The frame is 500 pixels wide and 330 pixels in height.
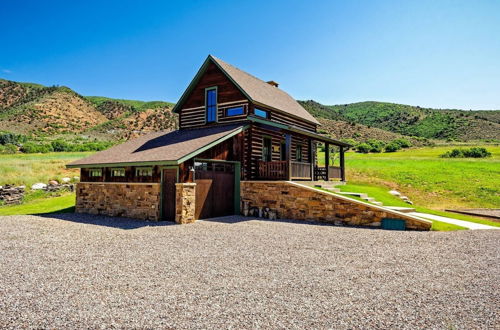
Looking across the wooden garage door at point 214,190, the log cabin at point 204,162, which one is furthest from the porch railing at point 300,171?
the wooden garage door at point 214,190

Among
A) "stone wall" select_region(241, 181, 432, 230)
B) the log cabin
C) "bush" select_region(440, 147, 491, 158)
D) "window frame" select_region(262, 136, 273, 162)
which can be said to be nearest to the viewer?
"stone wall" select_region(241, 181, 432, 230)

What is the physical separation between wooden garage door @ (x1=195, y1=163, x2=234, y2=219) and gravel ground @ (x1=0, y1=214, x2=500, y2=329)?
3.72 m

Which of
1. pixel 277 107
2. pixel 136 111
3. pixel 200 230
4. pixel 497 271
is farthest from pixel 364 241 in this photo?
pixel 136 111

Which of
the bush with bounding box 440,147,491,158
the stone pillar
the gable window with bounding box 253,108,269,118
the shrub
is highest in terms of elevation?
the gable window with bounding box 253,108,269,118

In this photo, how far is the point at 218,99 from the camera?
1839 centimetres

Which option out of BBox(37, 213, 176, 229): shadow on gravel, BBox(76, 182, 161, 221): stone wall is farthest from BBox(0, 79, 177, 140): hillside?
BBox(37, 213, 176, 229): shadow on gravel

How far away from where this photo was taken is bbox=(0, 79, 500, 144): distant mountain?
6981cm

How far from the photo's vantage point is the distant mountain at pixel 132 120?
229ft

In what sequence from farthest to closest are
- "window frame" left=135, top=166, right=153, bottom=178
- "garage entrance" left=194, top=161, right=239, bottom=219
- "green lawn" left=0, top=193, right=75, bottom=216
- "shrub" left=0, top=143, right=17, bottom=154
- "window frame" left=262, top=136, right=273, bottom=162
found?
"shrub" left=0, top=143, right=17, bottom=154 < "window frame" left=262, top=136, right=273, bottom=162 < "green lawn" left=0, top=193, right=75, bottom=216 < "garage entrance" left=194, top=161, right=239, bottom=219 < "window frame" left=135, top=166, right=153, bottom=178

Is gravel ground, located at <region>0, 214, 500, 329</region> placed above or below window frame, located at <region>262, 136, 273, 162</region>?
below

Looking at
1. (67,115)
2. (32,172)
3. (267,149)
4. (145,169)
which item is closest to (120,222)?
(145,169)

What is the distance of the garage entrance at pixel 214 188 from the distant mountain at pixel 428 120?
231 ft

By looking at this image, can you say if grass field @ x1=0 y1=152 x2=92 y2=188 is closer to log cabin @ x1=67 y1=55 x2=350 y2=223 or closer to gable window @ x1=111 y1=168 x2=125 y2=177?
log cabin @ x1=67 y1=55 x2=350 y2=223

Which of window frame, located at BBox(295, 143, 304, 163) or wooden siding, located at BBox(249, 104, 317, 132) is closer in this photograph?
wooden siding, located at BBox(249, 104, 317, 132)
